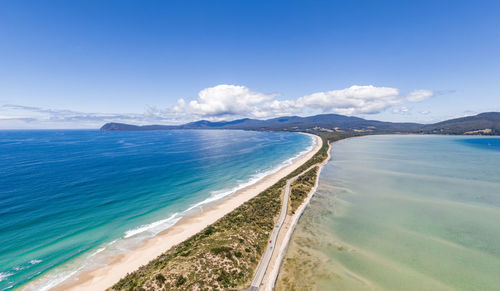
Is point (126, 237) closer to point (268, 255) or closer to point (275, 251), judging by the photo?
point (268, 255)

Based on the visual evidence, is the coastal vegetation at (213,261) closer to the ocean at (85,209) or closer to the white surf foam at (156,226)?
the white surf foam at (156,226)

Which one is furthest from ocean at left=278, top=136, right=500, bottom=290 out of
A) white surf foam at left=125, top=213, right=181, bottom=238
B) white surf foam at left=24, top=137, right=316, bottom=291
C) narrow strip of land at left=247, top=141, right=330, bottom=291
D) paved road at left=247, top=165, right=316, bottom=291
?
white surf foam at left=125, top=213, right=181, bottom=238

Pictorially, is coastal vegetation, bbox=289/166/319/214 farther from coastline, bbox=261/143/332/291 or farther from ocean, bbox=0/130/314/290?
ocean, bbox=0/130/314/290

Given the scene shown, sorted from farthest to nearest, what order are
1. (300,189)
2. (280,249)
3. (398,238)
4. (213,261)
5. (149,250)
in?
(300,189)
(398,238)
(149,250)
(280,249)
(213,261)

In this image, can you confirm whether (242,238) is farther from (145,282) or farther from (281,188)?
(281,188)

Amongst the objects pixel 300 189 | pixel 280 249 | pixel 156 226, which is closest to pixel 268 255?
pixel 280 249

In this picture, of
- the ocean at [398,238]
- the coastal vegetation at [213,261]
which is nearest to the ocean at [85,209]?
the coastal vegetation at [213,261]
